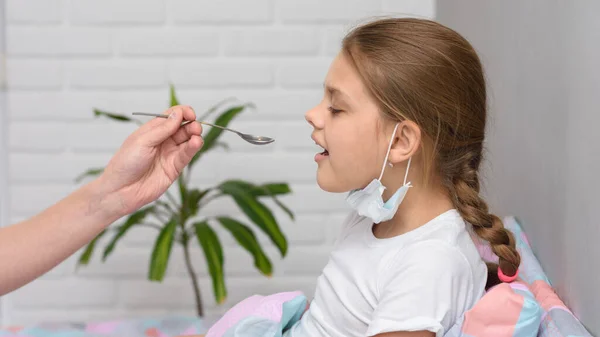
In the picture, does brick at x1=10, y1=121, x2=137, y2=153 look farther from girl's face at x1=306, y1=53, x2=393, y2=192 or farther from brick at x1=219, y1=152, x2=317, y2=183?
girl's face at x1=306, y1=53, x2=393, y2=192

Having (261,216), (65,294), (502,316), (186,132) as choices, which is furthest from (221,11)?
(502,316)

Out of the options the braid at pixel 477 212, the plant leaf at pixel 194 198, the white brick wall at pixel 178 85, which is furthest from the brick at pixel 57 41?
the braid at pixel 477 212

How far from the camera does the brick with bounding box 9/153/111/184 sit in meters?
2.68

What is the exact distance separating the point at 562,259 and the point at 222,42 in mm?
1592

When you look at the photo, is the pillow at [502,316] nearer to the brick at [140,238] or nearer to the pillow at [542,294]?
the pillow at [542,294]

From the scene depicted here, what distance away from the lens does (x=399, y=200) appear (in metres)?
1.27

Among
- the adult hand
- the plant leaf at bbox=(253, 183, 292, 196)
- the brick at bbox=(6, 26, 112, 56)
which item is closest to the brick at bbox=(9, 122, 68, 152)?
the brick at bbox=(6, 26, 112, 56)

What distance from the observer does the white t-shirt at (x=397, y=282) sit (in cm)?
117

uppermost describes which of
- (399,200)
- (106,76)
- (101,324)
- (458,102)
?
(458,102)

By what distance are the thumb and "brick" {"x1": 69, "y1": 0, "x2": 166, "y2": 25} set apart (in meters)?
1.36

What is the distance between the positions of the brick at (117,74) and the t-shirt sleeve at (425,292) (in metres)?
1.62

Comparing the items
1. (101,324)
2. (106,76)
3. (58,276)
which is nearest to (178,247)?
(58,276)

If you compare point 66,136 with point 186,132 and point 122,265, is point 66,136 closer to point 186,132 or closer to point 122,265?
point 122,265

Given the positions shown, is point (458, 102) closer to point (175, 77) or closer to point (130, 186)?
point (130, 186)
